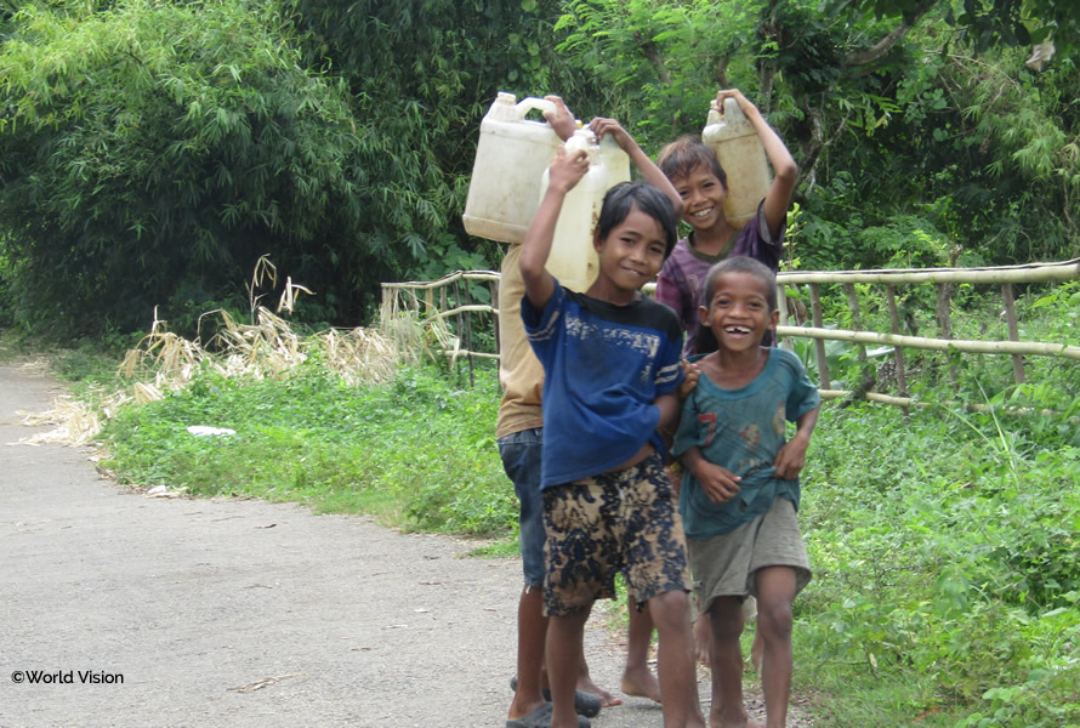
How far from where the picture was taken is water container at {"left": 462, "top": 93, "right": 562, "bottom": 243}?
3105 millimetres

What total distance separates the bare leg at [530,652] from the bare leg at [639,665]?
1.04 ft

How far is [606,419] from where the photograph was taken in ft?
9.17

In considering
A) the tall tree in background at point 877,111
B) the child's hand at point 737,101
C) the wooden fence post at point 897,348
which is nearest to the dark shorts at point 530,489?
the child's hand at point 737,101

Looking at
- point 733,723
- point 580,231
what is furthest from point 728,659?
point 580,231

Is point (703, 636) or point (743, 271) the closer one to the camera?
point (743, 271)

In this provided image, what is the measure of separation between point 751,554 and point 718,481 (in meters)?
0.19

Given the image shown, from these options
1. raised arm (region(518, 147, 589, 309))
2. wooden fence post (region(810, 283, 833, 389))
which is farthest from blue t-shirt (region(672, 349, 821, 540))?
wooden fence post (region(810, 283, 833, 389))

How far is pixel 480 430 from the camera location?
7773mm

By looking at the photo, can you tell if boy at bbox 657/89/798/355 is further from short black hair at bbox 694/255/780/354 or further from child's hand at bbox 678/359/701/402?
child's hand at bbox 678/359/701/402

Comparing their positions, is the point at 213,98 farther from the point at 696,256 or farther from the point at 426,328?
the point at 696,256

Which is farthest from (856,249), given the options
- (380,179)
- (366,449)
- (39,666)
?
(39,666)

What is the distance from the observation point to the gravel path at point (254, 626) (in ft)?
11.4

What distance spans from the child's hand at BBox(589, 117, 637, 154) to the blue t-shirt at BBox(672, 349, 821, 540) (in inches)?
25.1

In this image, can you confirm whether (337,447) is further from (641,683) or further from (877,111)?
(877,111)
